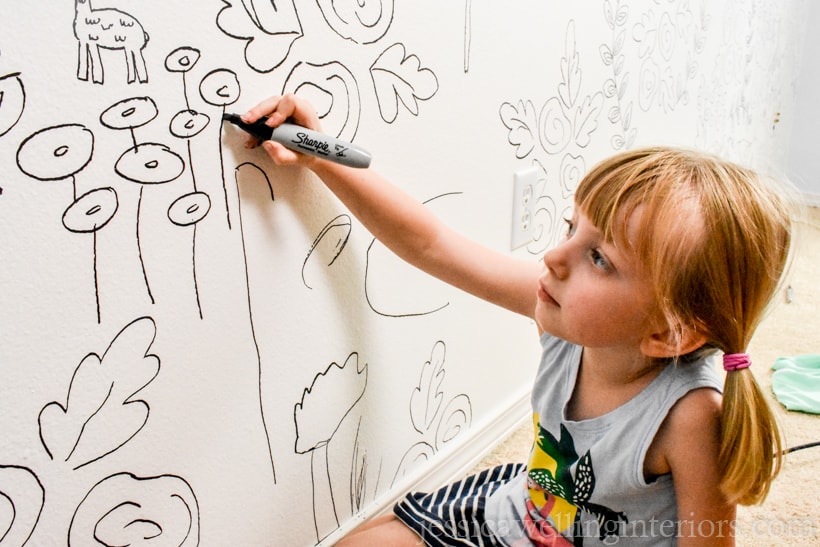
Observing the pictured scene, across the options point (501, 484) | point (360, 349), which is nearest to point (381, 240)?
point (360, 349)

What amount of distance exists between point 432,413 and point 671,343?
0.37 metres

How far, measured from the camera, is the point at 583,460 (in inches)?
25.3

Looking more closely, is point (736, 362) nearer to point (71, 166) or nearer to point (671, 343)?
point (671, 343)

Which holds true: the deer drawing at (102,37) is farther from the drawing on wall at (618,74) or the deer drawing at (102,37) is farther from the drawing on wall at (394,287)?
the drawing on wall at (618,74)

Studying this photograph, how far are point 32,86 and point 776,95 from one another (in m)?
2.13

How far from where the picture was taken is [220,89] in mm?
499

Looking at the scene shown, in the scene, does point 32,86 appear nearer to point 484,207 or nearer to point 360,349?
point 360,349

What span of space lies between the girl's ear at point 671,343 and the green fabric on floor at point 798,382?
709mm

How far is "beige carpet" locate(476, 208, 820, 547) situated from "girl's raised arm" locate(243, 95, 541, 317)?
0.84 ft

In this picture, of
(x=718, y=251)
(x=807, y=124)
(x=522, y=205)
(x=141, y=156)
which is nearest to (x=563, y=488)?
(x=718, y=251)

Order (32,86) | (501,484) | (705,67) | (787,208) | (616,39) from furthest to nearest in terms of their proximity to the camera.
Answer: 1. (705,67)
2. (616,39)
3. (501,484)
4. (787,208)
5. (32,86)

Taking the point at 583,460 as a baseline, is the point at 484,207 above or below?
above

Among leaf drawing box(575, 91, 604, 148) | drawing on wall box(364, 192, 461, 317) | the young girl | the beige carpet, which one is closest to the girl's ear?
the young girl

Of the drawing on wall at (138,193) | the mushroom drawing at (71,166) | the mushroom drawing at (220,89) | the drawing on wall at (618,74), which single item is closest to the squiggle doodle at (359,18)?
the drawing on wall at (138,193)
